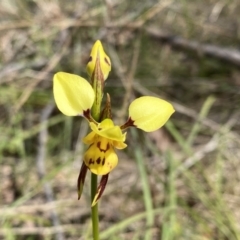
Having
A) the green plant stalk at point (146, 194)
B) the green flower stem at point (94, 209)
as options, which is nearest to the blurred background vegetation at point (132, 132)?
the green plant stalk at point (146, 194)

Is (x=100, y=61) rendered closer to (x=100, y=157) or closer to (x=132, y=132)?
(x=100, y=157)

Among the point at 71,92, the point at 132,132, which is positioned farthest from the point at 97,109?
the point at 132,132

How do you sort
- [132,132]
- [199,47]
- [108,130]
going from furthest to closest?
[199,47] < [132,132] < [108,130]

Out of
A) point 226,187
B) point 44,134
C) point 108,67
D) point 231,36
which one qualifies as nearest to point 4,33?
point 44,134

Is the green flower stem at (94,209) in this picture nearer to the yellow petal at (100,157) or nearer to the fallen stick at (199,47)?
the yellow petal at (100,157)

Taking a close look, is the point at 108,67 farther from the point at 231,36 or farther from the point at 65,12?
the point at 65,12

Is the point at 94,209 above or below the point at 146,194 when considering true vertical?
above
